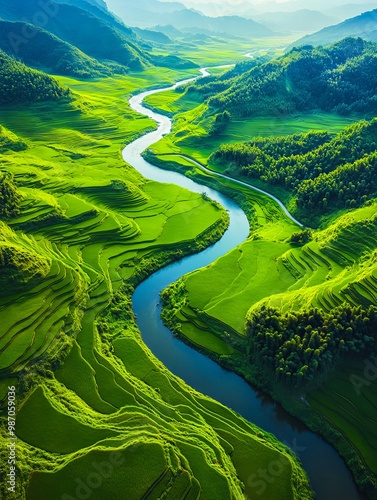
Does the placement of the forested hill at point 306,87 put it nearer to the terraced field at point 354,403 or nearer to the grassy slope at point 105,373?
the grassy slope at point 105,373

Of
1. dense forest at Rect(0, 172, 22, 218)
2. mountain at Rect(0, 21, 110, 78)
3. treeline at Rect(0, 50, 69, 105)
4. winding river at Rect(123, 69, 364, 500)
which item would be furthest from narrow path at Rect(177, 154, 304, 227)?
mountain at Rect(0, 21, 110, 78)

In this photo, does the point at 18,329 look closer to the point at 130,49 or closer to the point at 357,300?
the point at 357,300

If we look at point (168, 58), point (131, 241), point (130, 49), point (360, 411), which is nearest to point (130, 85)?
point (130, 49)

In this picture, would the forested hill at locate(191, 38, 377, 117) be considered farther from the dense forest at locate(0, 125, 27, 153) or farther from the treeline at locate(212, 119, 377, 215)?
the dense forest at locate(0, 125, 27, 153)

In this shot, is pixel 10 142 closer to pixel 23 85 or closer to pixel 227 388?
pixel 23 85

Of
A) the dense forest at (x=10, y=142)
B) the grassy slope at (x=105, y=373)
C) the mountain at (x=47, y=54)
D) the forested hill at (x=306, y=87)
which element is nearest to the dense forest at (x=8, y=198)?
the grassy slope at (x=105, y=373)
